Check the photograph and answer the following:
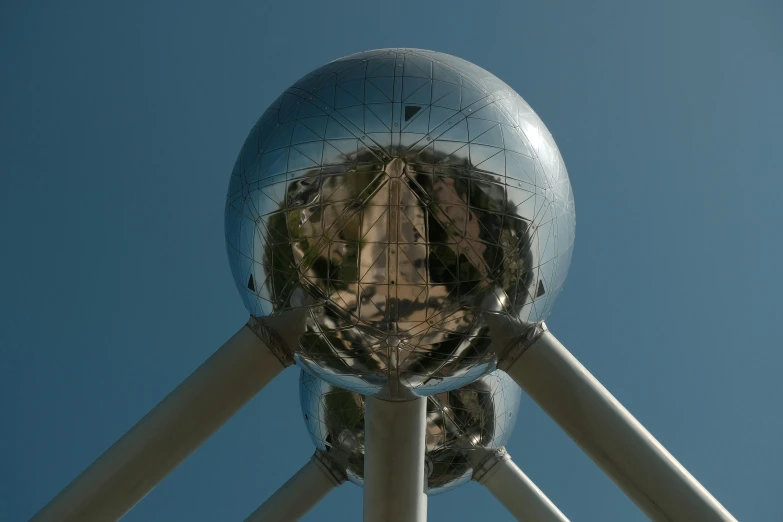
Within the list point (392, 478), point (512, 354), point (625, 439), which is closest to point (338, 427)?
point (392, 478)

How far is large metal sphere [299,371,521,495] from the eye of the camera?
870cm

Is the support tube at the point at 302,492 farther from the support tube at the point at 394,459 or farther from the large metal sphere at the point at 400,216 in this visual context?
the large metal sphere at the point at 400,216

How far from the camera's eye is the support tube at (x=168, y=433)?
17.5 ft

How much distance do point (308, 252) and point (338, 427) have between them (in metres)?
4.40

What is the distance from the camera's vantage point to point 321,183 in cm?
493

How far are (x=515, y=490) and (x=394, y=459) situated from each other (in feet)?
9.48

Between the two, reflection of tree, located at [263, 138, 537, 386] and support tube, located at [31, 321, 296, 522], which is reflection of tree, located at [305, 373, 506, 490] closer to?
support tube, located at [31, 321, 296, 522]

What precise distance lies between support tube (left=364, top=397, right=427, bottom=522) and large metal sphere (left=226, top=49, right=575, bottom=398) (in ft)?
3.03

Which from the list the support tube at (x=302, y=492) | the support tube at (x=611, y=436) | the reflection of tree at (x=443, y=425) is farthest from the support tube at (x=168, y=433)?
the support tube at (x=302, y=492)

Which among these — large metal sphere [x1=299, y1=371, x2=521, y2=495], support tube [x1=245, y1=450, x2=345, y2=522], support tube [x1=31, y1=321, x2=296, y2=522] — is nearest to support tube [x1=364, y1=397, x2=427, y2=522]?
support tube [x1=31, y1=321, x2=296, y2=522]

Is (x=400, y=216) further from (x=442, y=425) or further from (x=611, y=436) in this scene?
(x=442, y=425)

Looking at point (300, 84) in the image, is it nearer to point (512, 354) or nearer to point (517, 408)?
point (512, 354)

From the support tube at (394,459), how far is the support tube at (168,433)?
47.7 inches

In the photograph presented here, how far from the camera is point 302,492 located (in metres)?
8.73
